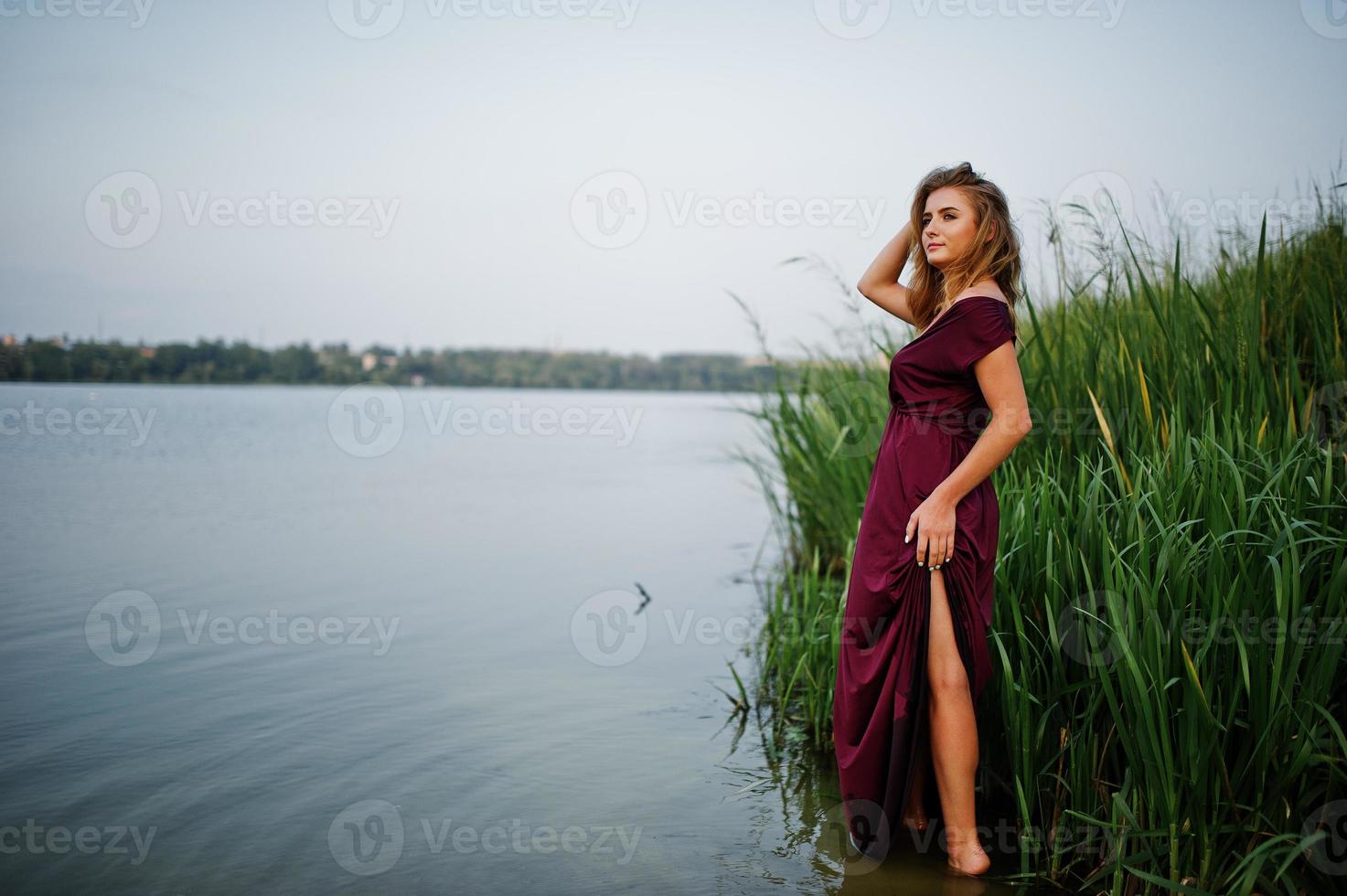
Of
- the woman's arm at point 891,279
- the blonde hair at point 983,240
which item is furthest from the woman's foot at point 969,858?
the woman's arm at point 891,279

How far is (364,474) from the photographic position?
15.1m

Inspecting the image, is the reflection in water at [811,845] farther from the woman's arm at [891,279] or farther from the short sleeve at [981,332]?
the woman's arm at [891,279]

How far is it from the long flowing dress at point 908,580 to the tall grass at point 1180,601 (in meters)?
0.22

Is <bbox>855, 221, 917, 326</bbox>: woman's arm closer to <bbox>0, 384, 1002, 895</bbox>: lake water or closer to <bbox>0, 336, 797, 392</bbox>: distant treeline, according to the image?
<bbox>0, 384, 1002, 895</bbox>: lake water

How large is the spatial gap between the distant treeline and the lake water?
860 centimetres

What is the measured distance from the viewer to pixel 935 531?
7.95ft

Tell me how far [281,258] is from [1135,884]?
2076cm

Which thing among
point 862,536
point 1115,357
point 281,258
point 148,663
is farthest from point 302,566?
point 281,258

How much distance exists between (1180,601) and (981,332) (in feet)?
2.91

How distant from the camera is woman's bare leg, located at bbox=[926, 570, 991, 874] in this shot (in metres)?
2.45

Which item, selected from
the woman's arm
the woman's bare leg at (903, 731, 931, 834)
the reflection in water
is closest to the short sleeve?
the woman's arm

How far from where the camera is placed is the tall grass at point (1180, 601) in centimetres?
204

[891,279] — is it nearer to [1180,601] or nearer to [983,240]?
[983,240]

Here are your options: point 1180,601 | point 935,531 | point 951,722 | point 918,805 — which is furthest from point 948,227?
point 918,805
